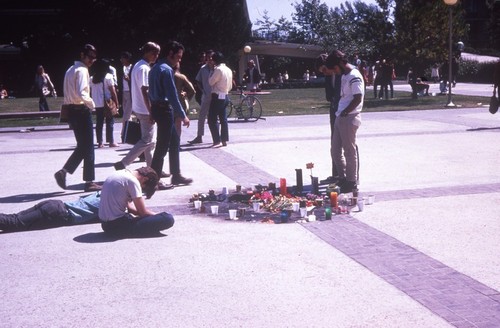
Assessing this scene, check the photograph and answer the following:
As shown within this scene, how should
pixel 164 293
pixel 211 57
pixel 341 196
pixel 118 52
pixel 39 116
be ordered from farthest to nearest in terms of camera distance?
pixel 118 52 → pixel 39 116 → pixel 211 57 → pixel 341 196 → pixel 164 293

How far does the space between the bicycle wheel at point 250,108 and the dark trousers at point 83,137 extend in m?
11.8

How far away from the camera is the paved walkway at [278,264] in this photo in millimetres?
5047

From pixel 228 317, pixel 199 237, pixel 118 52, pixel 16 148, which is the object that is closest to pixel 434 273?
pixel 228 317

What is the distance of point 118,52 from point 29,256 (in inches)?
842

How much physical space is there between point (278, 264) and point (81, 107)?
15.1 feet

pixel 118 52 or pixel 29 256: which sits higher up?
pixel 118 52

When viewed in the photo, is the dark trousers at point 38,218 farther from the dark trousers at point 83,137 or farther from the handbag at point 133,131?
the handbag at point 133,131

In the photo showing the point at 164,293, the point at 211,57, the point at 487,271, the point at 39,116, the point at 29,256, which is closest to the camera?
the point at 164,293

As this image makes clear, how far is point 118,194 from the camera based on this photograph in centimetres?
712

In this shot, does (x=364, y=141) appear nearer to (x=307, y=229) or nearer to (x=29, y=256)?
(x=307, y=229)

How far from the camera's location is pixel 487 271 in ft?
19.4

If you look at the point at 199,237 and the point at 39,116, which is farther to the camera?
the point at 39,116

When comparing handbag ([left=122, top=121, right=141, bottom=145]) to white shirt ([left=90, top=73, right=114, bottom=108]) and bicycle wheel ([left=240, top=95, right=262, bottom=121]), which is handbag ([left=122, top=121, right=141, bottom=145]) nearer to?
white shirt ([left=90, top=73, right=114, bottom=108])

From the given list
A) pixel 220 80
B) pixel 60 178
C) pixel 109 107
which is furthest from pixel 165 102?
pixel 109 107
